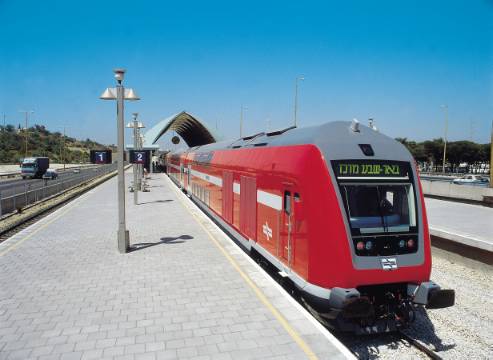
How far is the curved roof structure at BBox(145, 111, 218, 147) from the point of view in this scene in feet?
180

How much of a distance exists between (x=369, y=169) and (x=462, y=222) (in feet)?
36.5

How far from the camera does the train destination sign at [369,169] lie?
6.08m

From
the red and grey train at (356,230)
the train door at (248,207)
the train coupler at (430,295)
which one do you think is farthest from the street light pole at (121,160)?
the train coupler at (430,295)

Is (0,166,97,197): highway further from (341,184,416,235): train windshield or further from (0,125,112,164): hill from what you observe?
(0,125,112,164): hill

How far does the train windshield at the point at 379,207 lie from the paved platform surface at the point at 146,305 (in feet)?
5.93

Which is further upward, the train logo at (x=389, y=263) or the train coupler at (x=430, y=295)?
the train logo at (x=389, y=263)

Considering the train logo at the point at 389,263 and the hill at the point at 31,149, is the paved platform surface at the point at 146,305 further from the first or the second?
the hill at the point at 31,149

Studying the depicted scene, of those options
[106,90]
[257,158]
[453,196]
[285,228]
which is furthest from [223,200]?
[453,196]

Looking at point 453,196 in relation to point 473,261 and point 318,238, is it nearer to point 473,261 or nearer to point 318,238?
point 473,261

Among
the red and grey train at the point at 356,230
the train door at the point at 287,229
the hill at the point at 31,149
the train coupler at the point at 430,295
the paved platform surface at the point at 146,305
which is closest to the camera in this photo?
the paved platform surface at the point at 146,305

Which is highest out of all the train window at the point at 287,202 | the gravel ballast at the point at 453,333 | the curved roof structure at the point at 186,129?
the curved roof structure at the point at 186,129

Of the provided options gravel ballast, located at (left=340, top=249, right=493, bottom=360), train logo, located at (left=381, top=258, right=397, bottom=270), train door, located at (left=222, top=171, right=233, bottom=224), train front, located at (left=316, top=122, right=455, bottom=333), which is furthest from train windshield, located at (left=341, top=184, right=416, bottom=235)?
train door, located at (left=222, top=171, right=233, bottom=224)

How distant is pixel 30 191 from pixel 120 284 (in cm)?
1363

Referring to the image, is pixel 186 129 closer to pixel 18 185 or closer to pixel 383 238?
pixel 18 185
